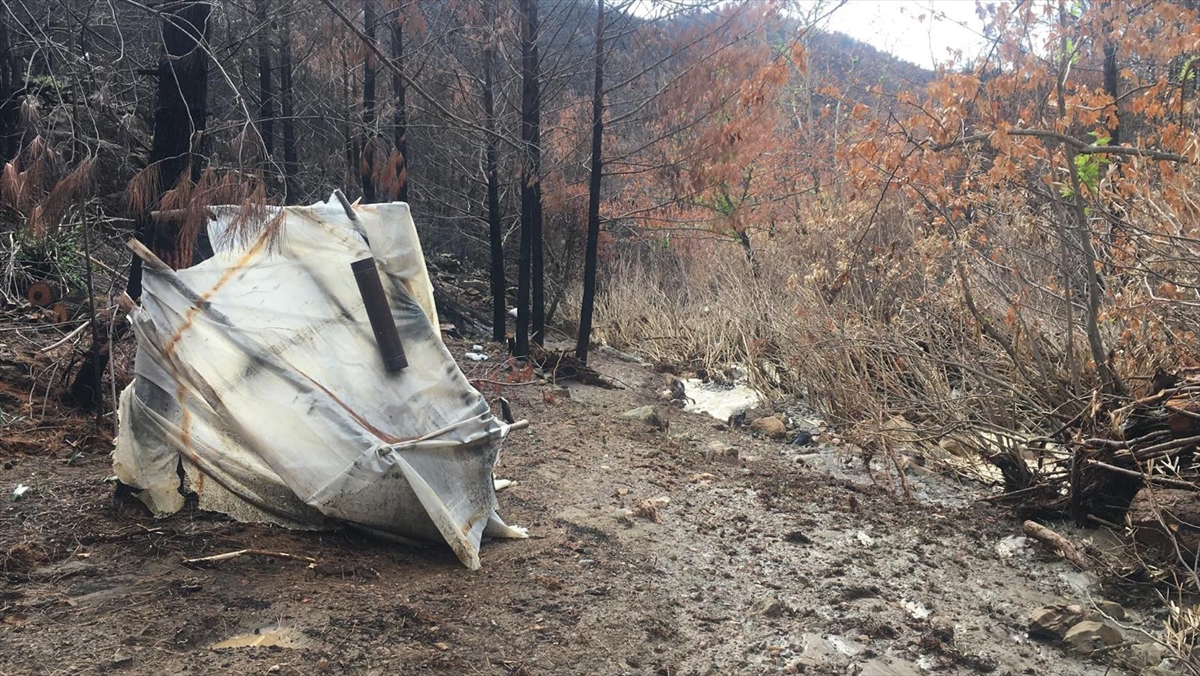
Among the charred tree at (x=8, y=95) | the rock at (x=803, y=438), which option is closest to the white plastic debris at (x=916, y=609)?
the rock at (x=803, y=438)

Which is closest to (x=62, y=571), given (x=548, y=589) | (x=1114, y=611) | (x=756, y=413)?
(x=548, y=589)

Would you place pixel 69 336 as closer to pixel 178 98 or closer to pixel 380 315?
pixel 178 98

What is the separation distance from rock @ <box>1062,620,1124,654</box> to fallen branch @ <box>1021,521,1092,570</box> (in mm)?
967

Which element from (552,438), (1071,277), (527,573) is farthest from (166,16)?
(1071,277)

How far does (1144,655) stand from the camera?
146 inches

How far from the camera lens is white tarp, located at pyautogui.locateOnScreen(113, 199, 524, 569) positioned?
139 inches

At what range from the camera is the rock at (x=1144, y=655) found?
3.66 metres

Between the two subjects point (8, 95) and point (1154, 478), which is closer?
point (1154, 478)

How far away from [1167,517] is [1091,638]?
100 centimetres

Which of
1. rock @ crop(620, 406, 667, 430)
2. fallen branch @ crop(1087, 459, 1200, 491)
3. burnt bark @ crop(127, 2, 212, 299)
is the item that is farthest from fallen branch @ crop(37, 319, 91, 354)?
fallen branch @ crop(1087, 459, 1200, 491)

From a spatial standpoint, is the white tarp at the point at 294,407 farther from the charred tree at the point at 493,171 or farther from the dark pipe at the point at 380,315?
the charred tree at the point at 493,171

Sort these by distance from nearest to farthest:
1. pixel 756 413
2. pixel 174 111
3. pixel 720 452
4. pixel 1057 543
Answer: pixel 1057 543, pixel 174 111, pixel 720 452, pixel 756 413

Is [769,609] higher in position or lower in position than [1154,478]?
lower

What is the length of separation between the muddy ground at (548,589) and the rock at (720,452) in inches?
47.1
